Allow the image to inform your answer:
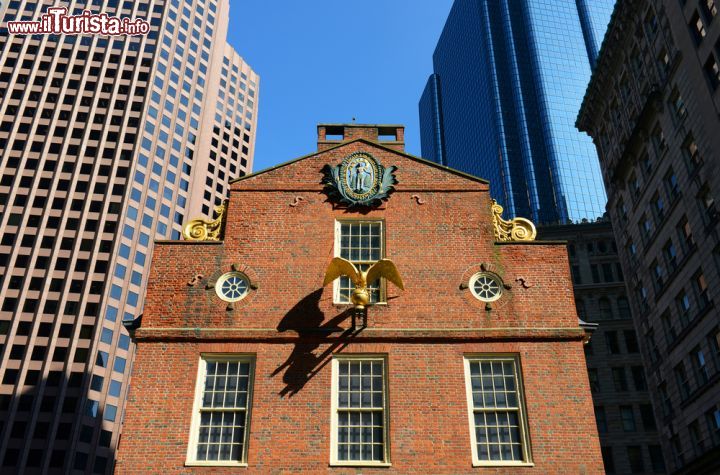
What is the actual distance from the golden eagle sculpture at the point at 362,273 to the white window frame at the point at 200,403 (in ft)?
10.1

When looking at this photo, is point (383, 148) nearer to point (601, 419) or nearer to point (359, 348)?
point (359, 348)

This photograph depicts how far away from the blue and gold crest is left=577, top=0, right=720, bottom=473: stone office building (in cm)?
2565

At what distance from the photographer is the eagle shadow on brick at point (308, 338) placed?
17109 mm

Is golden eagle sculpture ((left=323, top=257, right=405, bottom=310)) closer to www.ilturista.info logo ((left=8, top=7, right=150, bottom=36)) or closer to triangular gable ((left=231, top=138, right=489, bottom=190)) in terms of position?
triangular gable ((left=231, top=138, right=489, bottom=190))

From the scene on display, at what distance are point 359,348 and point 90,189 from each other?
90283 millimetres

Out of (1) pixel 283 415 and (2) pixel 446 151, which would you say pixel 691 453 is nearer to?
(1) pixel 283 415

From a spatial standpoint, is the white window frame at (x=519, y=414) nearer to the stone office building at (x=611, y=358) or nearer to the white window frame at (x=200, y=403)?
the white window frame at (x=200, y=403)

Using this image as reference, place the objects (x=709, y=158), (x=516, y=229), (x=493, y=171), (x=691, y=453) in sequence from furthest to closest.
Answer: (x=493, y=171), (x=691, y=453), (x=709, y=158), (x=516, y=229)

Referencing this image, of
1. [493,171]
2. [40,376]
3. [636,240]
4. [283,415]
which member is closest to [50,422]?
[40,376]

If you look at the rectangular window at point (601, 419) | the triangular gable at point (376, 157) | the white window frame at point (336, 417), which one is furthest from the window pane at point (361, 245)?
the rectangular window at point (601, 419)

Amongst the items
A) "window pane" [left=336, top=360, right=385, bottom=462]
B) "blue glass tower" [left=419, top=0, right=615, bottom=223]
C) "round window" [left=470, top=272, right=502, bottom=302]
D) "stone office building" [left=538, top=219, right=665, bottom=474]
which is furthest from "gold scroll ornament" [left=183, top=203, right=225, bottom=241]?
"blue glass tower" [left=419, top=0, right=615, bottom=223]

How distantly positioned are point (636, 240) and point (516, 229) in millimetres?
36158

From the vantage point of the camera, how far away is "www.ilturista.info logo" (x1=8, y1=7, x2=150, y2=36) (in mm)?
109250

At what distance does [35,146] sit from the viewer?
10044cm
